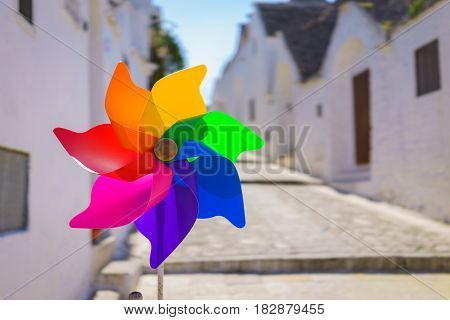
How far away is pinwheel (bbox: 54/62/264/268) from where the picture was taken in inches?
76.5

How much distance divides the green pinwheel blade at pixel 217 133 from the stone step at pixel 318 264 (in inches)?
117

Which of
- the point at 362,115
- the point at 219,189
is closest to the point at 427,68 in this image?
the point at 362,115

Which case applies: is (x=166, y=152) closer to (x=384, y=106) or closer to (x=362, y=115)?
(x=384, y=106)

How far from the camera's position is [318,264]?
4895 mm

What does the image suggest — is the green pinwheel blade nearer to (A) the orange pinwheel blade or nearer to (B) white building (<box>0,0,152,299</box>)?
(A) the orange pinwheel blade

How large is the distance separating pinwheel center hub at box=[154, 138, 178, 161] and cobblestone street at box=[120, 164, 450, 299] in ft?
6.56

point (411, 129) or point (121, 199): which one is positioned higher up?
point (411, 129)

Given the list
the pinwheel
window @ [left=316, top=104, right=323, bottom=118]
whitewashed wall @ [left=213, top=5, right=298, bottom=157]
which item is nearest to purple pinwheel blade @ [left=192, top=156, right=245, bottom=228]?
the pinwheel

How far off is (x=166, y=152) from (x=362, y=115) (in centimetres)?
933

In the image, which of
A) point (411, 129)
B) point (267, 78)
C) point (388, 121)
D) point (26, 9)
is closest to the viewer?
point (26, 9)

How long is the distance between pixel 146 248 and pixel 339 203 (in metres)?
4.11
